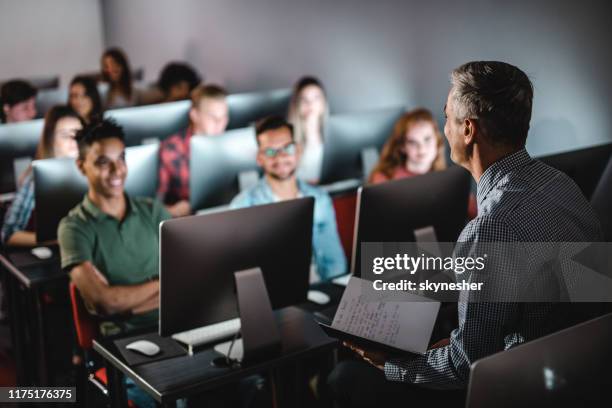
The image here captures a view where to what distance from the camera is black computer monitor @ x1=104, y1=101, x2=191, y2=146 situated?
14.6 feet

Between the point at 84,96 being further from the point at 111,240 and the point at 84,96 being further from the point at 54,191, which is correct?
Result: the point at 111,240

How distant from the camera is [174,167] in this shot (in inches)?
178

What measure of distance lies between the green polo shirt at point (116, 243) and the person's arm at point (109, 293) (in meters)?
0.05

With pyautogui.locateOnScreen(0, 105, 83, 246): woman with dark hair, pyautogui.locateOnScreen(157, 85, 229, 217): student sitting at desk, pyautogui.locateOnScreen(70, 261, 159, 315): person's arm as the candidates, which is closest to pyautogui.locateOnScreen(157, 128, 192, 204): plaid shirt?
pyautogui.locateOnScreen(157, 85, 229, 217): student sitting at desk

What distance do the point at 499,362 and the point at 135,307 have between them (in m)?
1.58

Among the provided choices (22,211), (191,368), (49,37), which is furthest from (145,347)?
(49,37)

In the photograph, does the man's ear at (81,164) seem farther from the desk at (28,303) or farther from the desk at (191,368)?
the desk at (191,368)

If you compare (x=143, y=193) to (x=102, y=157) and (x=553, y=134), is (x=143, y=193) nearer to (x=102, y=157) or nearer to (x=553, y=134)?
(x=102, y=157)

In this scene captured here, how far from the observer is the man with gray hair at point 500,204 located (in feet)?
5.09

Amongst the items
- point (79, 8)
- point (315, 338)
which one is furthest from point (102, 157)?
point (79, 8)

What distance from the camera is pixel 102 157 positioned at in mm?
2834

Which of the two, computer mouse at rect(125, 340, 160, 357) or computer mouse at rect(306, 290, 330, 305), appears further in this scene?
computer mouse at rect(306, 290, 330, 305)

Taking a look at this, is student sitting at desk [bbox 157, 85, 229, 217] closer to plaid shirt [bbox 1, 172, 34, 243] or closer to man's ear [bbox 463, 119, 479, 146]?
plaid shirt [bbox 1, 172, 34, 243]

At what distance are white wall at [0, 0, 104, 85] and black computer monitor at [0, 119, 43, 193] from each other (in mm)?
4316
